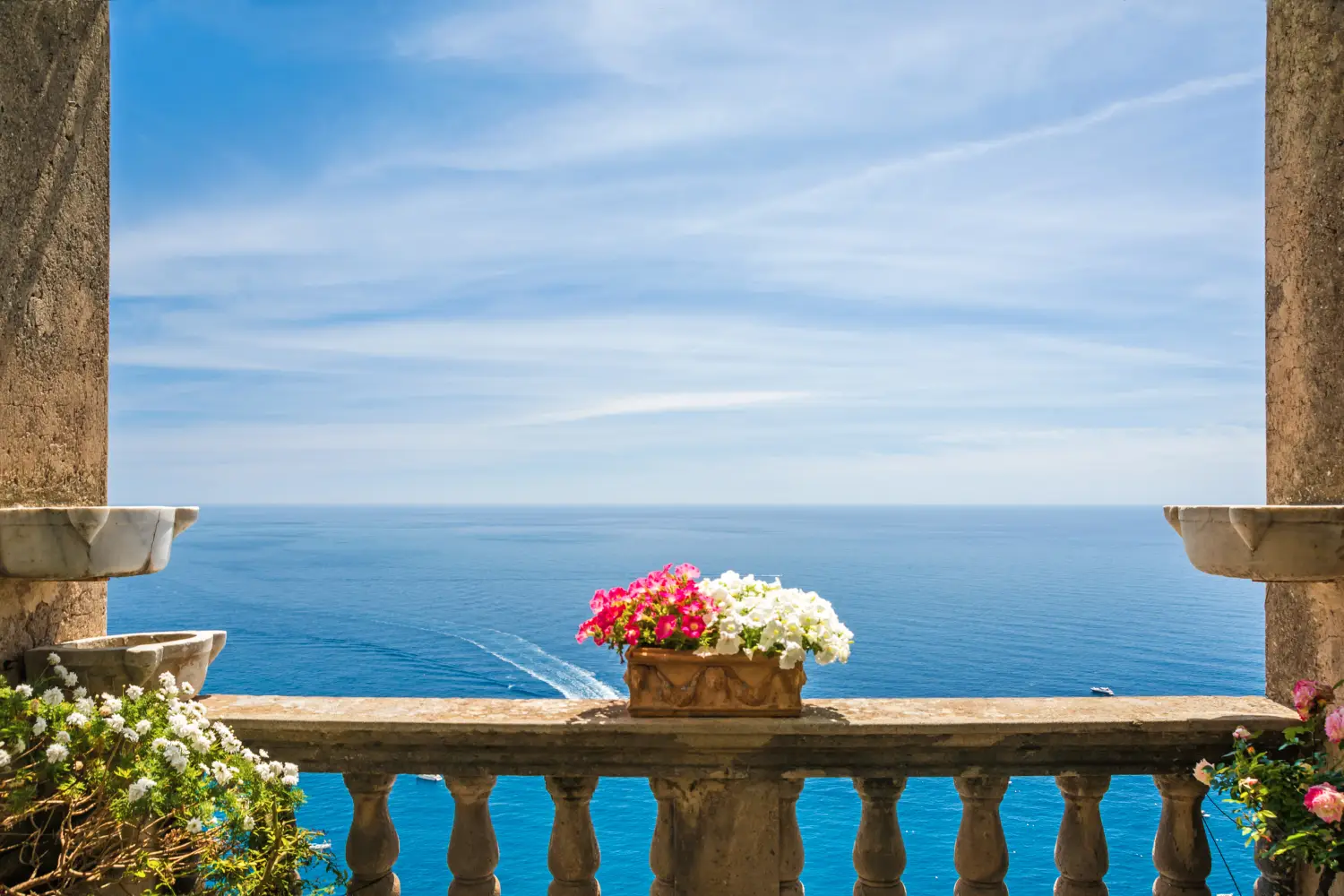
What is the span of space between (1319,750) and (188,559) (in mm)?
129434

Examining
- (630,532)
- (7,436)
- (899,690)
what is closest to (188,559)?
(630,532)

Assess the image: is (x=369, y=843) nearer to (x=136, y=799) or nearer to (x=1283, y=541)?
(x=136, y=799)

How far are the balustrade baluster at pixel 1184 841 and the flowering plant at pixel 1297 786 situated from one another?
5.1 inches

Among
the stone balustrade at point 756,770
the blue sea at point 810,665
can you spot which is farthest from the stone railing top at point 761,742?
the blue sea at point 810,665

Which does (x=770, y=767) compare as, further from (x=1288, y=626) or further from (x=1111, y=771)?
(x=1288, y=626)

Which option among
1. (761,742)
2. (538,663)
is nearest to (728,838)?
(761,742)

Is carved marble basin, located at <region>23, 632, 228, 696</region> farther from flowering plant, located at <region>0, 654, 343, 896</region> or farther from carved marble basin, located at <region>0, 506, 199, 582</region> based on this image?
carved marble basin, located at <region>0, 506, 199, 582</region>

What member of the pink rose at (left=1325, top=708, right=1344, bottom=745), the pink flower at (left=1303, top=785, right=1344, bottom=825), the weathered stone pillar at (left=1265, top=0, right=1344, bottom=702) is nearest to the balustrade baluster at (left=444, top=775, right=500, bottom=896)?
the pink flower at (left=1303, top=785, right=1344, bottom=825)

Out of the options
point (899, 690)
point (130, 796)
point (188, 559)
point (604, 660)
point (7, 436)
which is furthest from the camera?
point (188, 559)

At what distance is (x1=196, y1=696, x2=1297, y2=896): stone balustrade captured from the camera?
294 centimetres

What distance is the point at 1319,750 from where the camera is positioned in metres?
2.94

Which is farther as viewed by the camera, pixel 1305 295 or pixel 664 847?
pixel 1305 295

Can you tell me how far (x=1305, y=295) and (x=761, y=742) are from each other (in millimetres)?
2482

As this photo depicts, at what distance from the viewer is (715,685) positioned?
296cm
